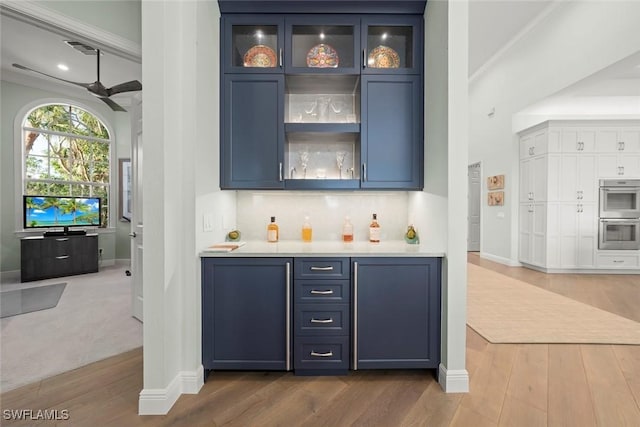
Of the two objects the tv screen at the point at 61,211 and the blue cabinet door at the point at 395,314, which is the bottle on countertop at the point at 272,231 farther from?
the tv screen at the point at 61,211

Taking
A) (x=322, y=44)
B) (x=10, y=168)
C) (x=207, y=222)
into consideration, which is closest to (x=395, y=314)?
(x=207, y=222)

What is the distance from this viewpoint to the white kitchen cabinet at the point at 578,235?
16.8ft

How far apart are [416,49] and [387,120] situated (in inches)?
22.8

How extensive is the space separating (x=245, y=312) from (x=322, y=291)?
1.82 ft

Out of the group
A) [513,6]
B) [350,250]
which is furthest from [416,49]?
[513,6]

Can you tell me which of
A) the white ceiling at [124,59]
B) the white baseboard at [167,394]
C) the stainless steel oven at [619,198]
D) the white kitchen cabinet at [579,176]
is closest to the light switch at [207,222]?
the white baseboard at [167,394]

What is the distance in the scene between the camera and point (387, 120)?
2254mm

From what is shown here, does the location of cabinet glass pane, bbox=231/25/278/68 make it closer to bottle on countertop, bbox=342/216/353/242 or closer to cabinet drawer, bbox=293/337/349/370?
bottle on countertop, bbox=342/216/353/242

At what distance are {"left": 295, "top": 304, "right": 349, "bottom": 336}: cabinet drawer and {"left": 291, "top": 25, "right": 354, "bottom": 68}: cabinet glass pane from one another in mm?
1871

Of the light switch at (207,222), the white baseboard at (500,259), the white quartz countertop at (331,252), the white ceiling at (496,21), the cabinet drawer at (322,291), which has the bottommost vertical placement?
the white baseboard at (500,259)

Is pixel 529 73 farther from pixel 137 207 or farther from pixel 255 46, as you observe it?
pixel 137 207

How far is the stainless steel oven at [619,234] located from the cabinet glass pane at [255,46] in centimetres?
613

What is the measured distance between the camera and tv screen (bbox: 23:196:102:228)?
5055 mm

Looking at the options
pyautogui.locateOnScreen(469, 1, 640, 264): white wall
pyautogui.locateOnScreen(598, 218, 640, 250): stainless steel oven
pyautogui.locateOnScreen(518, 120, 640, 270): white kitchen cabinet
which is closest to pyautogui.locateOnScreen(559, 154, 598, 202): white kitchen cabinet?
pyautogui.locateOnScreen(518, 120, 640, 270): white kitchen cabinet
